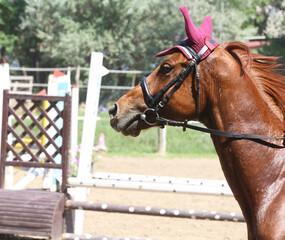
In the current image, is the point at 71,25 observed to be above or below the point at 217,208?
above

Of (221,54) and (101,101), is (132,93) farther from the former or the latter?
(101,101)

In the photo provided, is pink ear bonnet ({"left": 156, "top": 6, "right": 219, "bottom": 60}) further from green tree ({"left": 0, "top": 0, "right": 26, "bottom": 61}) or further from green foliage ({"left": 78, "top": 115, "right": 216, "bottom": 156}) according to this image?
green tree ({"left": 0, "top": 0, "right": 26, "bottom": 61})

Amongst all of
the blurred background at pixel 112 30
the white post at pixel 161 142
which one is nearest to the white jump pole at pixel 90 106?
the white post at pixel 161 142

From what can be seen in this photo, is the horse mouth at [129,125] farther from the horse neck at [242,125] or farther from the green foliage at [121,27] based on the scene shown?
the green foliage at [121,27]

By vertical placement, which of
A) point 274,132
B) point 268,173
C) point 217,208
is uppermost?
point 274,132

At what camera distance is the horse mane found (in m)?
2.61

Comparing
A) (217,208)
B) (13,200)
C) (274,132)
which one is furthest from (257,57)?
(217,208)

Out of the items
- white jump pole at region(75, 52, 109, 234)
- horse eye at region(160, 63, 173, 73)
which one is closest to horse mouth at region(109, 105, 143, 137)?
horse eye at region(160, 63, 173, 73)

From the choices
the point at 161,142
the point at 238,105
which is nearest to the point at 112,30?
the point at 161,142

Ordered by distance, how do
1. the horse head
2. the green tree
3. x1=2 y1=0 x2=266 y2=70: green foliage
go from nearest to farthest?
the horse head
x1=2 y1=0 x2=266 y2=70: green foliage
the green tree

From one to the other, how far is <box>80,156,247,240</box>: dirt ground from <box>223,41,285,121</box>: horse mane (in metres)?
3.22

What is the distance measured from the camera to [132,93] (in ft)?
8.92

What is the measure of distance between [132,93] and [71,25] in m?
20.9

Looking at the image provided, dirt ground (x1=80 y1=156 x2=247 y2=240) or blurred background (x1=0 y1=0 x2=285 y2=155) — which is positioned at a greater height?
blurred background (x1=0 y1=0 x2=285 y2=155)
